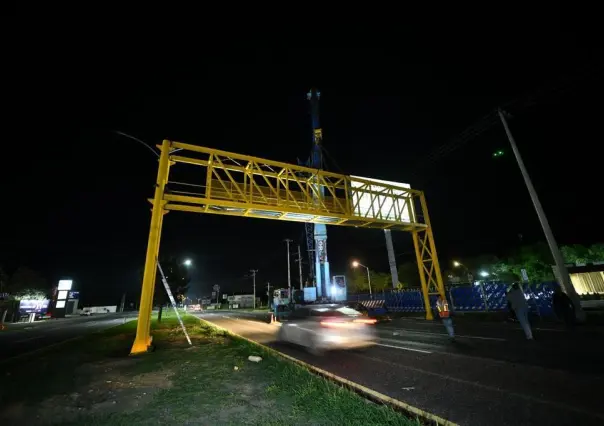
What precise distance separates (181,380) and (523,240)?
5337 cm

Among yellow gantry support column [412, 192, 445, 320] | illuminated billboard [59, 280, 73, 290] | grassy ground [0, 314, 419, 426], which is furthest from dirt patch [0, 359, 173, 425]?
illuminated billboard [59, 280, 73, 290]

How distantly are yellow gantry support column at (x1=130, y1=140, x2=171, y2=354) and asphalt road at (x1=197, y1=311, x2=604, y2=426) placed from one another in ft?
17.5

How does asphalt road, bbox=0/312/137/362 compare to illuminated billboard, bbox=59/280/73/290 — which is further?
illuminated billboard, bbox=59/280/73/290

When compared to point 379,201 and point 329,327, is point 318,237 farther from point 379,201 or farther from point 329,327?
point 329,327

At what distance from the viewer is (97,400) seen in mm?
5309

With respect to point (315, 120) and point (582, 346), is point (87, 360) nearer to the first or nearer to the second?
point (582, 346)

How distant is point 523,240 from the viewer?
43.6m

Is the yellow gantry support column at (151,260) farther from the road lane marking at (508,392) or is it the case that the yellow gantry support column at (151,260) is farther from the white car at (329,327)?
the road lane marking at (508,392)

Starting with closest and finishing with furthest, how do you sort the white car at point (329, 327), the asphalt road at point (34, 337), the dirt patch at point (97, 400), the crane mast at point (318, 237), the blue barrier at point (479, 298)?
the dirt patch at point (97, 400), the white car at point (329, 327), the asphalt road at point (34, 337), the blue barrier at point (479, 298), the crane mast at point (318, 237)

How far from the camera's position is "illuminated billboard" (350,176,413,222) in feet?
59.3

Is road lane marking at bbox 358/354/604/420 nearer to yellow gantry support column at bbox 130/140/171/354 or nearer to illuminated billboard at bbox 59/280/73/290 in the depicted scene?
yellow gantry support column at bbox 130/140/171/354

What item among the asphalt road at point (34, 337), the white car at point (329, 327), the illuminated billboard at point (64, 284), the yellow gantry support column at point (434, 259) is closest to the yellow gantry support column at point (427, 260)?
the yellow gantry support column at point (434, 259)

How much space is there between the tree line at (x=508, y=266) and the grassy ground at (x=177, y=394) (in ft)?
74.0

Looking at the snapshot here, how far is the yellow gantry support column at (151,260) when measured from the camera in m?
10.4
